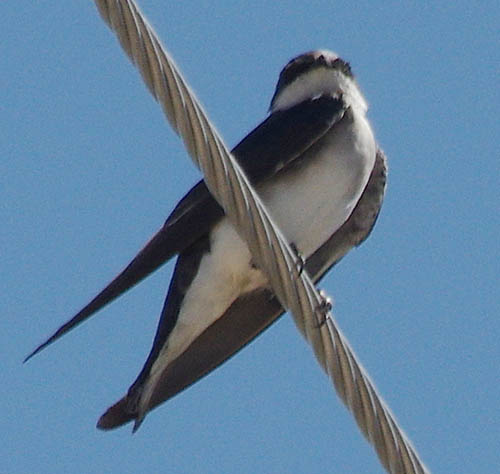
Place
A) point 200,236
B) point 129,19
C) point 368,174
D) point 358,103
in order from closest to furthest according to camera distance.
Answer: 1. point 129,19
2. point 200,236
3. point 368,174
4. point 358,103

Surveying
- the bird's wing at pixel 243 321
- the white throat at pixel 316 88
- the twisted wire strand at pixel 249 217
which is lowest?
the twisted wire strand at pixel 249 217

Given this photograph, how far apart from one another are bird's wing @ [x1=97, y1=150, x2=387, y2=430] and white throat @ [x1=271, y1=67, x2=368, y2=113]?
40cm

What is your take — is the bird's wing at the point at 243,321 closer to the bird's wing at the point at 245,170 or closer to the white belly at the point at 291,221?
the white belly at the point at 291,221

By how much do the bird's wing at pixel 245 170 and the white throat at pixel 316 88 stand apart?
210 mm

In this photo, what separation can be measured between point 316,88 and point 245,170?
0.92 meters

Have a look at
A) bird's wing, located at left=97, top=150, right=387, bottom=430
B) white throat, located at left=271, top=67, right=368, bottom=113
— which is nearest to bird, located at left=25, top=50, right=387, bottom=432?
bird's wing, located at left=97, top=150, right=387, bottom=430

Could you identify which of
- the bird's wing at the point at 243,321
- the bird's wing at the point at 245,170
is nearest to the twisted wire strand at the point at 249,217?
the bird's wing at the point at 245,170

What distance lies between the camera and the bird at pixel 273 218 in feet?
16.3

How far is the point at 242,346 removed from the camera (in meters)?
5.16

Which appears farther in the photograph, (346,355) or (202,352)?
(202,352)

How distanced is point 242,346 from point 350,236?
0.71m

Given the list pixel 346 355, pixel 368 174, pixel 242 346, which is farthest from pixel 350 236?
pixel 346 355

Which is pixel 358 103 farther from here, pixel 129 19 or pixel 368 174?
pixel 129 19

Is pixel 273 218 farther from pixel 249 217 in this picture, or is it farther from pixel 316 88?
pixel 249 217
